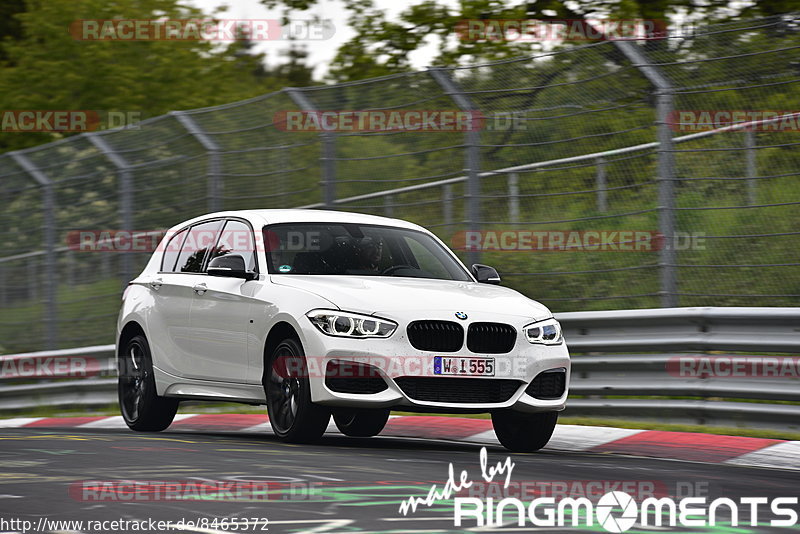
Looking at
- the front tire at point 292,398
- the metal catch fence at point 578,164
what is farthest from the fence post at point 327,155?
the front tire at point 292,398

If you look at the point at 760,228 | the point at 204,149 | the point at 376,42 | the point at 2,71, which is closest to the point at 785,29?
the point at 760,228

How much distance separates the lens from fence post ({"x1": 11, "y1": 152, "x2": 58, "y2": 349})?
707 inches

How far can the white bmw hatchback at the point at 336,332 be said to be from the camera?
9.16 m

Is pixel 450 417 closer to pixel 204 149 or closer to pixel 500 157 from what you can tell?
pixel 500 157

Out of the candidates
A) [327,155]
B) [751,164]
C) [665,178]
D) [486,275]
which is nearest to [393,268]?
[486,275]

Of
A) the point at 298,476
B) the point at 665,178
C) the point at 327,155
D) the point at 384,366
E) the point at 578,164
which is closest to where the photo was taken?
the point at 298,476

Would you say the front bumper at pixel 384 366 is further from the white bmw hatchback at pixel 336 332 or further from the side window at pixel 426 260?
the side window at pixel 426 260

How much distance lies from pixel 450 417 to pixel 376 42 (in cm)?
1484

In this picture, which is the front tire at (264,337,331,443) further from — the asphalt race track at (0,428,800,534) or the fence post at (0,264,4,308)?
the fence post at (0,264,4,308)

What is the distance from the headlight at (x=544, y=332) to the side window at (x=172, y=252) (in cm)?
333

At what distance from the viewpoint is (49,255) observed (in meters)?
18.1

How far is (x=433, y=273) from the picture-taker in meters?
10.7

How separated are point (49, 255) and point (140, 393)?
6.92m

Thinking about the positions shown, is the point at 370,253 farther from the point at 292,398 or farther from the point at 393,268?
the point at 292,398
